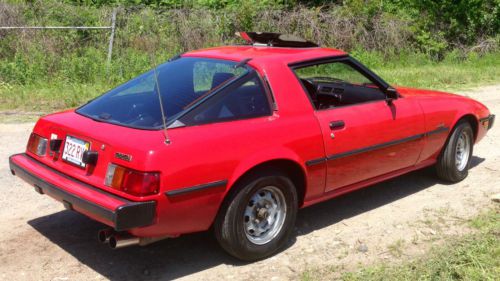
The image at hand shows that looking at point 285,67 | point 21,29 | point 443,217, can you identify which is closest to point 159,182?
point 285,67

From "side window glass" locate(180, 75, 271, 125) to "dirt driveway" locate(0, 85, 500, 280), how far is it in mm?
1062

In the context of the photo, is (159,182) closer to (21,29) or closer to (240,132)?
(240,132)

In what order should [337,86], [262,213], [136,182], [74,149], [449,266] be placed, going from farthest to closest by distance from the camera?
[337,86] → [262,213] → [74,149] → [449,266] → [136,182]

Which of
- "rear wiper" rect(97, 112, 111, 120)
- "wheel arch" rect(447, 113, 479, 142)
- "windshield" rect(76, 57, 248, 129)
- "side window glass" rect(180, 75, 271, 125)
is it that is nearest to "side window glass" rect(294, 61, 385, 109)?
"side window glass" rect(180, 75, 271, 125)

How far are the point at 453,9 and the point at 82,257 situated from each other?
15.7 meters

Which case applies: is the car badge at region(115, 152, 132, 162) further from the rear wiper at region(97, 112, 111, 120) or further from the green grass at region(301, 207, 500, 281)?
the green grass at region(301, 207, 500, 281)

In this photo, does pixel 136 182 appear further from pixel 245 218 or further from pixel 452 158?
pixel 452 158

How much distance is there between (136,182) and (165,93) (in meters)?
1.02

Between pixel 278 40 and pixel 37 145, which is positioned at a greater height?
pixel 278 40

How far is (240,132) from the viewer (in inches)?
164

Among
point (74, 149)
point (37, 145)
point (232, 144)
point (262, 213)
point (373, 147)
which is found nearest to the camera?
point (232, 144)

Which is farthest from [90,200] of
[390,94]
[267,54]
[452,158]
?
[452,158]

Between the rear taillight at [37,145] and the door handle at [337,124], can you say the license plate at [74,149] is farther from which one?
the door handle at [337,124]

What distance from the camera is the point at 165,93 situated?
14.9 ft
